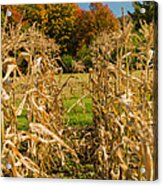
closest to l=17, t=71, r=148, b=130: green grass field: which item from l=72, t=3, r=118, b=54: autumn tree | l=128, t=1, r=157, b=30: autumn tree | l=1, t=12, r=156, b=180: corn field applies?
l=1, t=12, r=156, b=180: corn field

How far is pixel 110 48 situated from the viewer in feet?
8.43

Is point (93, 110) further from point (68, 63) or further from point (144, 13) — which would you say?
point (144, 13)

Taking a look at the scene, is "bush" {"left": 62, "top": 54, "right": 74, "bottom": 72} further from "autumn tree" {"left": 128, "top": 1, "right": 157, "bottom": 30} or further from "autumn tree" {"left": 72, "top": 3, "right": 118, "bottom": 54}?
"autumn tree" {"left": 128, "top": 1, "right": 157, "bottom": 30}

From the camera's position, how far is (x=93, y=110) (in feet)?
8.48

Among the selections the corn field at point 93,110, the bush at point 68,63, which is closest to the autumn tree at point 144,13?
the corn field at point 93,110

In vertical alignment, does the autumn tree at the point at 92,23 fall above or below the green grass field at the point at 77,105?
above

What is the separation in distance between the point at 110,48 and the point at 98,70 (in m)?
0.09

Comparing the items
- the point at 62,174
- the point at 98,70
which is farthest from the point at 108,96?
the point at 62,174

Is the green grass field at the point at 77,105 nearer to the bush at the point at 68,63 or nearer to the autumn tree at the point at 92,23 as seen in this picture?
the bush at the point at 68,63

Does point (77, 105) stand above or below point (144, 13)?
below

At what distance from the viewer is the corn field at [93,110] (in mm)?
2529

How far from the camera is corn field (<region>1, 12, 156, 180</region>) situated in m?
2.53

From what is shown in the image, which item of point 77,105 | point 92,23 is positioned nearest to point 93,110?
point 77,105

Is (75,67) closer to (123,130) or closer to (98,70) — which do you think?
(98,70)
